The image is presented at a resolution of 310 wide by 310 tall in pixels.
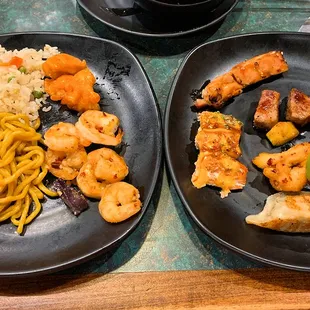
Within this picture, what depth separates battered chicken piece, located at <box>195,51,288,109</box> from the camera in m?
2.58

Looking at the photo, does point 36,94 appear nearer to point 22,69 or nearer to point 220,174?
point 22,69

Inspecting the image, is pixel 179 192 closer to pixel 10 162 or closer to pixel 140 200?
pixel 140 200

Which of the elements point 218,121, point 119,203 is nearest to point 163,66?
point 218,121

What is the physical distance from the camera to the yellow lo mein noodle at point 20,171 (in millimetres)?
2252

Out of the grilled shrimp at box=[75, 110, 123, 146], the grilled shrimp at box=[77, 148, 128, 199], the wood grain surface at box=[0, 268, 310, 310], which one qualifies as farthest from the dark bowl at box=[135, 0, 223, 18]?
the wood grain surface at box=[0, 268, 310, 310]

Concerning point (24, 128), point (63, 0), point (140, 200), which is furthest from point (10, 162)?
point (63, 0)

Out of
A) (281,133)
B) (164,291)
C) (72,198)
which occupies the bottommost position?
(164,291)

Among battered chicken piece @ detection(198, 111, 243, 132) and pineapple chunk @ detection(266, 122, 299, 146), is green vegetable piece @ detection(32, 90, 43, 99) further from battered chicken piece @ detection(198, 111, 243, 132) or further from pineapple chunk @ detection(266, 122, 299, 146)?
pineapple chunk @ detection(266, 122, 299, 146)

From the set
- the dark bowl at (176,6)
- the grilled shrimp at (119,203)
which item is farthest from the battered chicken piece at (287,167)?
the dark bowl at (176,6)

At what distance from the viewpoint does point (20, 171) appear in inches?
90.7

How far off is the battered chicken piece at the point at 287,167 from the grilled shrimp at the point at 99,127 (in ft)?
2.74

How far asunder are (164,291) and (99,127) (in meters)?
0.95

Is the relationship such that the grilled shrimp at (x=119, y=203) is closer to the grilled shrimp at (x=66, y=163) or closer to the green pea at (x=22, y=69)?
the grilled shrimp at (x=66, y=163)

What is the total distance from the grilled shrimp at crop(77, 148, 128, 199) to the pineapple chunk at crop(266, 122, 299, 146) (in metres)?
0.90
